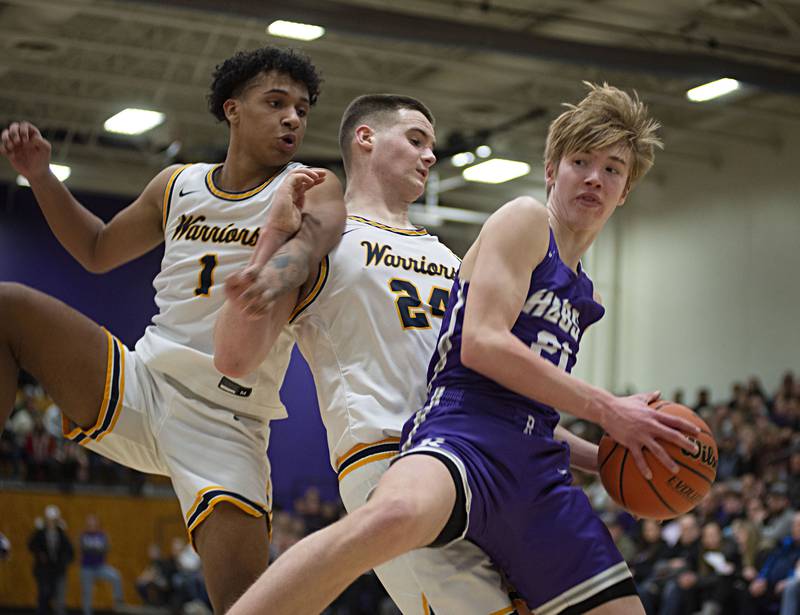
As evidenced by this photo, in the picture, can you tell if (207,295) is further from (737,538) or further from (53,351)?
(737,538)

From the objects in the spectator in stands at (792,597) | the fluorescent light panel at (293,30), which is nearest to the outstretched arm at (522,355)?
the spectator in stands at (792,597)

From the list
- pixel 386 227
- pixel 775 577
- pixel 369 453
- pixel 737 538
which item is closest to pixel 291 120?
pixel 386 227

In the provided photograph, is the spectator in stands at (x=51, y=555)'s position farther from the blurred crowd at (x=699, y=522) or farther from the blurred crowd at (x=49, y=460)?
the blurred crowd at (x=49, y=460)

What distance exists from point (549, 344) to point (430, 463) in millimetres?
615

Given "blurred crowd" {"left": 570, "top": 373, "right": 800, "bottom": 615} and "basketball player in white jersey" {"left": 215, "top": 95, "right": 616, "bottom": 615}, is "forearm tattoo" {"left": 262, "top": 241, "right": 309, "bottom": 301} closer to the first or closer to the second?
"basketball player in white jersey" {"left": 215, "top": 95, "right": 616, "bottom": 615}

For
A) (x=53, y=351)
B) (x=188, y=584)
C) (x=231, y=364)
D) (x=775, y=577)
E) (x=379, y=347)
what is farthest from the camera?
(x=188, y=584)

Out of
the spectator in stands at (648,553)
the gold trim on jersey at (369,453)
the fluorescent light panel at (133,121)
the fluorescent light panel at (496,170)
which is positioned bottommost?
the spectator in stands at (648,553)

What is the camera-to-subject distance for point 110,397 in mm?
4281

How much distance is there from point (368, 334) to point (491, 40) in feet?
35.1

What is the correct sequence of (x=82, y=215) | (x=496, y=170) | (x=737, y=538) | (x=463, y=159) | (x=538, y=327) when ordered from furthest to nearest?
(x=463, y=159) < (x=496, y=170) < (x=737, y=538) < (x=82, y=215) < (x=538, y=327)

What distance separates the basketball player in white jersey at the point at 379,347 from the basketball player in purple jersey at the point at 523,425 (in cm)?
21

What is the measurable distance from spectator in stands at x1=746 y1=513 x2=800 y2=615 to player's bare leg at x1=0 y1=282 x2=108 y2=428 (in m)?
9.09

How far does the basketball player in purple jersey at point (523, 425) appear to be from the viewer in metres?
3.27

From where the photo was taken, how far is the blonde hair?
3752 mm
